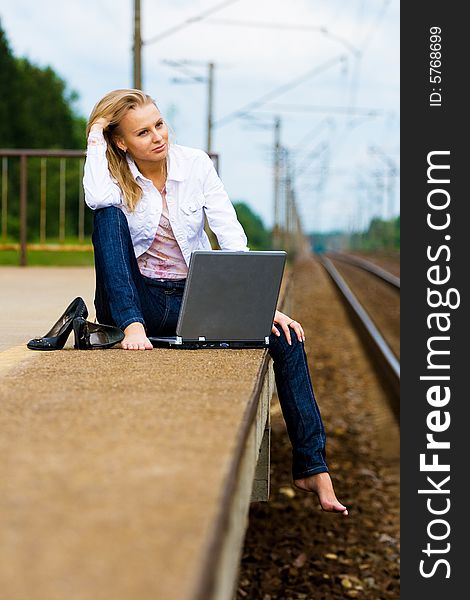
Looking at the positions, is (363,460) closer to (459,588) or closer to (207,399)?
(459,588)

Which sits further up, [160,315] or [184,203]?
[184,203]

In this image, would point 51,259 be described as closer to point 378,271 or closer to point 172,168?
point 172,168

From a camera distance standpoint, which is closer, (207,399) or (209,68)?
(207,399)

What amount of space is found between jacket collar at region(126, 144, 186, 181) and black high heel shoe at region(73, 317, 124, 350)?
72cm

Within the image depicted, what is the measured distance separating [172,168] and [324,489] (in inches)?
63.9

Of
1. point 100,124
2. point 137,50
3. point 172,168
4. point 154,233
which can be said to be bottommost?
point 154,233

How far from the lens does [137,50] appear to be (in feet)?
37.5

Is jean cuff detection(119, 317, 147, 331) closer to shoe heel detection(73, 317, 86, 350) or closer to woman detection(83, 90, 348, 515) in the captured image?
woman detection(83, 90, 348, 515)

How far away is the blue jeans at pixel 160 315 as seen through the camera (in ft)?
14.5

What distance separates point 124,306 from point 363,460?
592 centimetres

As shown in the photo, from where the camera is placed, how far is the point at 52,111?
5994 cm

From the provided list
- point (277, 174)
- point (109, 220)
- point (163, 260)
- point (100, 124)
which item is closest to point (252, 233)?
point (277, 174)

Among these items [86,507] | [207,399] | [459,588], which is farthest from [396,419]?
[86,507]

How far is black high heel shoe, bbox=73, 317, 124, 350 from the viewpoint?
4590 mm
